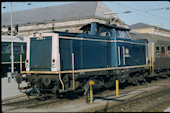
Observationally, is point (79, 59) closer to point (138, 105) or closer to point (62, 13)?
point (138, 105)

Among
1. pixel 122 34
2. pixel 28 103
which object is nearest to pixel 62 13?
pixel 122 34

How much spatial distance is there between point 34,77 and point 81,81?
2451 mm

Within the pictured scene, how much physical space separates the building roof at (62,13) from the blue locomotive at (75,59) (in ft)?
108

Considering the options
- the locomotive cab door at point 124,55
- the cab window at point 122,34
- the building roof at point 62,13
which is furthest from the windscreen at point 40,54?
the building roof at point 62,13

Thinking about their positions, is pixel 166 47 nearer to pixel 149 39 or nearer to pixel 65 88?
pixel 149 39

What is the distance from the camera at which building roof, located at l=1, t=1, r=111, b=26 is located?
160 feet

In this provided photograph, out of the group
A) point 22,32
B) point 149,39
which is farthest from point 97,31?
point 22,32

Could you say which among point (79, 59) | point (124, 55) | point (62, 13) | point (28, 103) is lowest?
point (28, 103)

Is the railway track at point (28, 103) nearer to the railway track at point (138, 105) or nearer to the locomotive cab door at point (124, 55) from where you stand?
the railway track at point (138, 105)

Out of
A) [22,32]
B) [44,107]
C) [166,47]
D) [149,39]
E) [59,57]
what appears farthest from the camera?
[22,32]

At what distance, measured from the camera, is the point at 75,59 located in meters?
11.7

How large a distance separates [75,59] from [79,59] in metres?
0.30

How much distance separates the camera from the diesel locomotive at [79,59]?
1095 centimetres

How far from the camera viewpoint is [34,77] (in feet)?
36.7
